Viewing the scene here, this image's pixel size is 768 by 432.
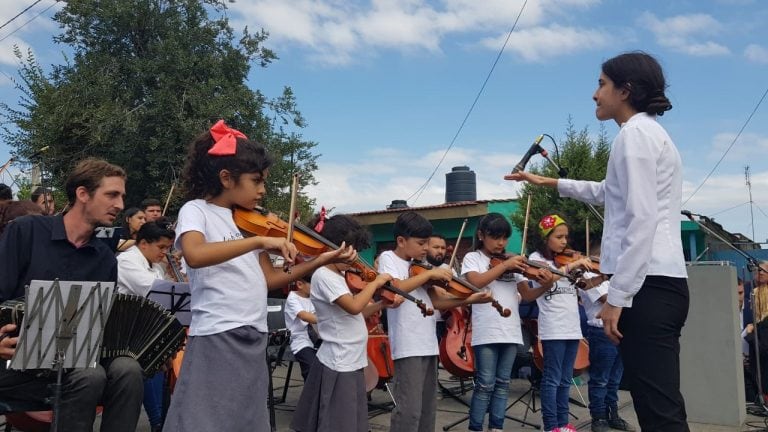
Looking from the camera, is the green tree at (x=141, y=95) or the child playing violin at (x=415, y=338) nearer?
the child playing violin at (x=415, y=338)

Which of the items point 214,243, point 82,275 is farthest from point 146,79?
point 214,243

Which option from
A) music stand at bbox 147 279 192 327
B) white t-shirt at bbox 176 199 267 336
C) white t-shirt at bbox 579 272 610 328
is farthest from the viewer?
white t-shirt at bbox 579 272 610 328

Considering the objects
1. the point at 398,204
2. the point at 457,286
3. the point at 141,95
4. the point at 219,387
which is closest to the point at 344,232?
the point at 457,286

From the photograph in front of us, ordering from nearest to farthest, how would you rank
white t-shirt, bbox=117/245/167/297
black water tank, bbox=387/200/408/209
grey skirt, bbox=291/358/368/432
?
1. grey skirt, bbox=291/358/368/432
2. white t-shirt, bbox=117/245/167/297
3. black water tank, bbox=387/200/408/209

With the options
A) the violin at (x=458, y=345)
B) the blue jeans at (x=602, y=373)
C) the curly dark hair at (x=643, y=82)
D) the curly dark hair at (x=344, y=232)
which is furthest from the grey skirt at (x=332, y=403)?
the blue jeans at (x=602, y=373)

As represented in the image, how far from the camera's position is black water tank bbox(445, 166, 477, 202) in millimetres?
20641

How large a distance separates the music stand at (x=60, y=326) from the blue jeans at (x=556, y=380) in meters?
3.47

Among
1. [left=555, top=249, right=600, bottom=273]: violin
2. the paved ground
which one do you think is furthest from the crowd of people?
the paved ground

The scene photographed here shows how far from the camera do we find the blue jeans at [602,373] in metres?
5.91

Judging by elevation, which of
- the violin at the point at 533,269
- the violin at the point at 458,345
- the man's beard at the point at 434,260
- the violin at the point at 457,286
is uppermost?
the man's beard at the point at 434,260

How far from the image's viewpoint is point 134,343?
366 cm

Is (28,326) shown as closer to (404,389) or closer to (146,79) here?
(404,389)

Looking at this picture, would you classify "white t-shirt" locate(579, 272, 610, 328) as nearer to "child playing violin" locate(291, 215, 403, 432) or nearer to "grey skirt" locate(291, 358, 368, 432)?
"child playing violin" locate(291, 215, 403, 432)

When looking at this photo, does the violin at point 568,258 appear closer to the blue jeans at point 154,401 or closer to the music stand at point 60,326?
the blue jeans at point 154,401
